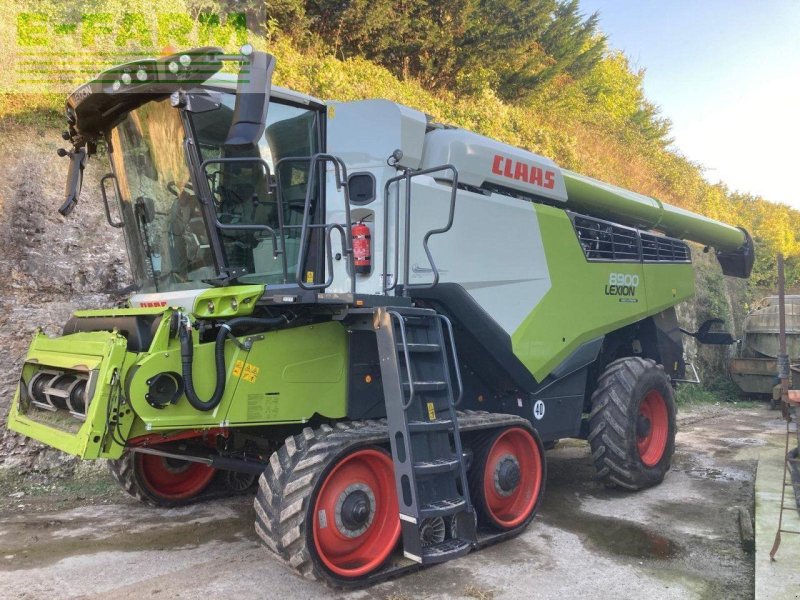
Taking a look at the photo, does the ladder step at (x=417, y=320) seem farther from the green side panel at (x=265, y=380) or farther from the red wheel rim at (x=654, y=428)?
the red wheel rim at (x=654, y=428)

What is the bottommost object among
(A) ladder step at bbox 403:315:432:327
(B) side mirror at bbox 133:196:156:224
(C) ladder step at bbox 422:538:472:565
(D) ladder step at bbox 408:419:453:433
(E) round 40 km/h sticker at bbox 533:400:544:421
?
(C) ladder step at bbox 422:538:472:565

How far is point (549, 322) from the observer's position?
16.9 feet

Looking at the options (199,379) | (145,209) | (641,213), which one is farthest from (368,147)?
(641,213)

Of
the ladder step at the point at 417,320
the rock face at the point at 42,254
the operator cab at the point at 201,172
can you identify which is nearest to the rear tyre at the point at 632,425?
the ladder step at the point at 417,320

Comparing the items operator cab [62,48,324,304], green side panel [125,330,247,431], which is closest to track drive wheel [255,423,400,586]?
green side panel [125,330,247,431]

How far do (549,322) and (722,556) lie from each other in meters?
2.00

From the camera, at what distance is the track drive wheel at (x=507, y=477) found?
4.30 metres

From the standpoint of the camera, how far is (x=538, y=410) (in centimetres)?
517

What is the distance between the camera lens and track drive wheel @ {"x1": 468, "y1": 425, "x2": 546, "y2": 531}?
430cm

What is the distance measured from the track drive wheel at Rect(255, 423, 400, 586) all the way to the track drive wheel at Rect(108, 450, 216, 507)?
72.2 inches

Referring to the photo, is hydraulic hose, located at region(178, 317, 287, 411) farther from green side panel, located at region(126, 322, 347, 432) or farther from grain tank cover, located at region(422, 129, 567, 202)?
grain tank cover, located at region(422, 129, 567, 202)

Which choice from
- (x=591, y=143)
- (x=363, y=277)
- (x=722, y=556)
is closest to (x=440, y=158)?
(x=363, y=277)

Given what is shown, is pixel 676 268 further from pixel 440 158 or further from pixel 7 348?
pixel 7 348

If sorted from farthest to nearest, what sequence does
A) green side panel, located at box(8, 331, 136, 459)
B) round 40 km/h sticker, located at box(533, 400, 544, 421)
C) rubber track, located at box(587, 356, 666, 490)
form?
rubber track, located at box(587, 356, 666, 490) < round 40 km/h sticker, located at box(533, 400, 544, 421) < green side panel, located at box(8, 331, 136, 459)
